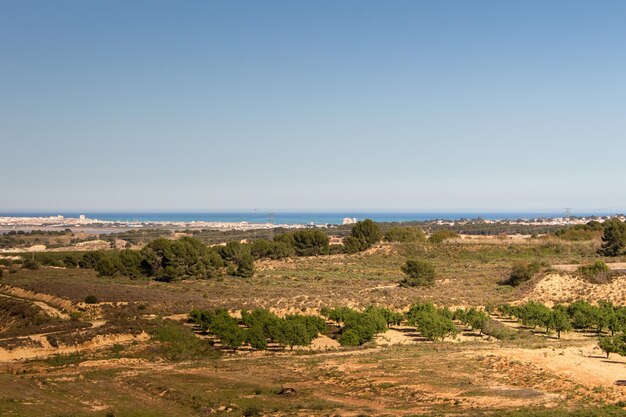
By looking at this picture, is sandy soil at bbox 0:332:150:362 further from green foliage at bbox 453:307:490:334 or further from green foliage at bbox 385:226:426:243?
green foliage at bbox 385:226:426:243

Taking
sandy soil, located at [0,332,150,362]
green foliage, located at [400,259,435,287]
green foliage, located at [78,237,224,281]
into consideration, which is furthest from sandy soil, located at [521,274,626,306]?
green foliage, located at [78,237,224,281]

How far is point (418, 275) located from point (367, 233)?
43205 millimetres

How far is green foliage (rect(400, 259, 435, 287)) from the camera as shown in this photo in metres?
77.2

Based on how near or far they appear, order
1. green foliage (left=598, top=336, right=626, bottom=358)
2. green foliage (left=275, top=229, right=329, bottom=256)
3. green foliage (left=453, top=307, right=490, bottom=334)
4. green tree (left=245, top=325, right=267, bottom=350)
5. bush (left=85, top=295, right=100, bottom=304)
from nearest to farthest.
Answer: green foliage (left=598, top=336, right=626, bottom=358), green tree (left=245, top=325, right=267, bottom=350), green foliage (left=453, top=307, right=490, bottom=334), bush (left=85, top=295, right=100, bottom=304), green foliage (left=275, top=229, right=329, bottom=256)

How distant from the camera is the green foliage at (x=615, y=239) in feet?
328

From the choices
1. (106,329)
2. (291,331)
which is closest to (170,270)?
(106,329)

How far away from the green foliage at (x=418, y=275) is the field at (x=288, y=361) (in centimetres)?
213

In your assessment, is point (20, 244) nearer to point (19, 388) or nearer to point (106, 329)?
point (106, 329)

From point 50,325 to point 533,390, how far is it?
36.8 metres

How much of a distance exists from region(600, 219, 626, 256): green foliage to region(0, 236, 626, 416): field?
2883 centimetres

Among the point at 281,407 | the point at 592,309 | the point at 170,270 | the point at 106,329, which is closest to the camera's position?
the point at 281,407

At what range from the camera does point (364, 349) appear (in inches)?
1756

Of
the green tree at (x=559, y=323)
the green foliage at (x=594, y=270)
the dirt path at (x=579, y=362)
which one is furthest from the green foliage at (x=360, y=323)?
the green foliage at (x=594, y=270)

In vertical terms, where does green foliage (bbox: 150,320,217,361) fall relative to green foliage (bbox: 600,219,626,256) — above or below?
below
